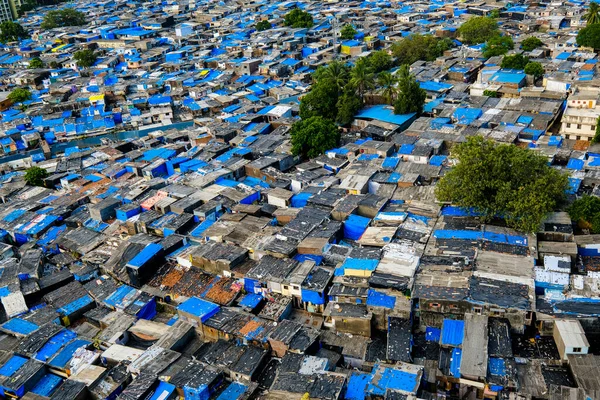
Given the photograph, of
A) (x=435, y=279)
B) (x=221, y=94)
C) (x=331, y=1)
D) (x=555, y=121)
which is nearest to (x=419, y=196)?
(x=435, y=279)

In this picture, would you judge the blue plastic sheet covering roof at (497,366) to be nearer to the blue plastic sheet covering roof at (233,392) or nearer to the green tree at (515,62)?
the blue plastic sheet covering roof at (233,392)

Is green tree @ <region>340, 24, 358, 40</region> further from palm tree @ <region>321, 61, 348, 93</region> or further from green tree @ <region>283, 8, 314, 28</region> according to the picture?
palm tree @ <region>321, 61, 348, 93</region>

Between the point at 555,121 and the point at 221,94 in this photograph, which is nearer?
the point at 555,121

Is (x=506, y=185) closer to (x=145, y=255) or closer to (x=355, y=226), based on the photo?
(x=355, y=226)

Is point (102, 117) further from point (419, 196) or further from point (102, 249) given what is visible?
point (419, 196)

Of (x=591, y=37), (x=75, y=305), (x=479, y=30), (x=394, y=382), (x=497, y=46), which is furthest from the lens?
(x=479, y=30)

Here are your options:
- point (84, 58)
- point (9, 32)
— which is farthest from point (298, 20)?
point (9, 32)

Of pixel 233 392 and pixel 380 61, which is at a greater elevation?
pixel 380 61
